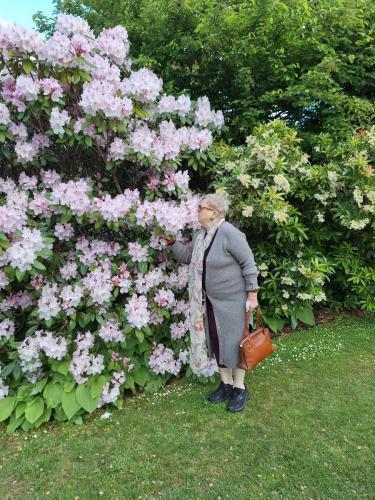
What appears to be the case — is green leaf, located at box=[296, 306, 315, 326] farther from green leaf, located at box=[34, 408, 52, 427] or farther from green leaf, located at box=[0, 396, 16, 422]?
green leaf, located at box=[0, 396, 16, 422]

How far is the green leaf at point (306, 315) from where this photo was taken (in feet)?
15.6

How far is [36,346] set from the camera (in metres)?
3.32

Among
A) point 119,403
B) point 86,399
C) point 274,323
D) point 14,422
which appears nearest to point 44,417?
point 14,422

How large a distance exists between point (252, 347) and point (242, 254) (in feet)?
2.24

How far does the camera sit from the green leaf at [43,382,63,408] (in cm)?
334

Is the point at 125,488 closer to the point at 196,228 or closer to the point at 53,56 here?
the point at 196,228

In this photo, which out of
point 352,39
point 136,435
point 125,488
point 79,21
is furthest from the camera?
point 352,39

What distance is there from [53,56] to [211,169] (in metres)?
1.74

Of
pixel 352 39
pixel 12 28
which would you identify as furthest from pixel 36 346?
pixel 352 39

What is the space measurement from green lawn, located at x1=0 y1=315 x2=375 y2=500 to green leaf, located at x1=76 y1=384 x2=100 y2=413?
4.5 inches

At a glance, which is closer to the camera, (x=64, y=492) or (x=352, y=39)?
A: (x=64, y=492)

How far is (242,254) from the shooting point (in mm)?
2949

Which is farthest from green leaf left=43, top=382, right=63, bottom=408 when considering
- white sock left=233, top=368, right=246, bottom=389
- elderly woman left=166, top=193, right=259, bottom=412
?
white sock left=233, top=368, right=246, bottom=389

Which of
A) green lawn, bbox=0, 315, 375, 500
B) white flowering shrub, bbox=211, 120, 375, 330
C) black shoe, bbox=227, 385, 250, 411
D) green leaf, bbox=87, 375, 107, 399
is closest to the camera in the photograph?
green lawn, bbox=0, 315, 375, 500
